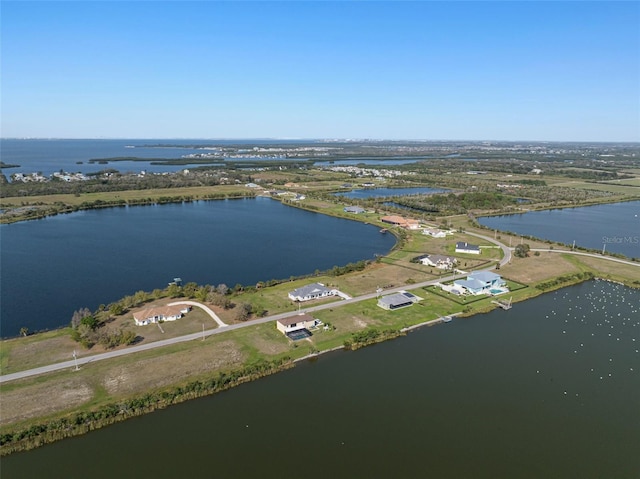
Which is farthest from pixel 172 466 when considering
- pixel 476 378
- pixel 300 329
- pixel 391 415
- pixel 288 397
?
pixel 476 378

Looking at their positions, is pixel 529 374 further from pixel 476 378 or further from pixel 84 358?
pixel 84 358

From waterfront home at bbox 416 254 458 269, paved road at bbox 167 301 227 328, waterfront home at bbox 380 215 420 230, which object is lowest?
paved road at bbox 167 301 227 328

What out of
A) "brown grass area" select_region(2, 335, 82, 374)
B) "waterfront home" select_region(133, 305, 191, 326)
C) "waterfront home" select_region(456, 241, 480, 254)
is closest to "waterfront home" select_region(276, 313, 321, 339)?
"waterfront home" select_region(133, 305, 191, 326)

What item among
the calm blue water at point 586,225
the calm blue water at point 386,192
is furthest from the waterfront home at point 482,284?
the calm blue water at point 386,192

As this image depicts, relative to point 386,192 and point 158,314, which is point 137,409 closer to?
point 158,314

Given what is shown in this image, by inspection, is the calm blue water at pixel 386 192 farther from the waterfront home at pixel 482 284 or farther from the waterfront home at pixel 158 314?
the waterfront home at pixel 158 314

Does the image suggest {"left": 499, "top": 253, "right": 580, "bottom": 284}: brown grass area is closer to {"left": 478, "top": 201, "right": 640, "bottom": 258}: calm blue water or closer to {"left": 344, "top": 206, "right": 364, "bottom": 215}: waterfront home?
{"left": 478, "top": 201, "right": 640, "bottom": 258}: calm blue water
